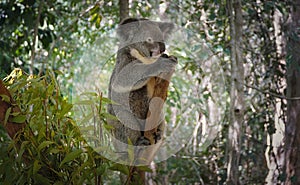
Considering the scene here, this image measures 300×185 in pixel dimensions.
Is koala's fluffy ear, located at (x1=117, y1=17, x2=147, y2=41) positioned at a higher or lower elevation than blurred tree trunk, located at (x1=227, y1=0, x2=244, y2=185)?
higher

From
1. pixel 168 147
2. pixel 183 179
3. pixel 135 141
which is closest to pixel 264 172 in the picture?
pixel 183 179

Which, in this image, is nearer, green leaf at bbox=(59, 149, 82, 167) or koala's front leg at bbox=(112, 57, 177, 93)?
green leaf at bbox=(59, 149, 82, 167)

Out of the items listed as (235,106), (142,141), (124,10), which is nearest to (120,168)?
(142,141)

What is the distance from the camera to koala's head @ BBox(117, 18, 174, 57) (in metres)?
1.85

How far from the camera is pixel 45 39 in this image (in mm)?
3131

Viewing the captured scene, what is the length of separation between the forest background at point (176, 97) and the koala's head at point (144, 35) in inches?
5.0

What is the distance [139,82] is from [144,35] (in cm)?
20

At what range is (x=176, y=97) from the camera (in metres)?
2.89

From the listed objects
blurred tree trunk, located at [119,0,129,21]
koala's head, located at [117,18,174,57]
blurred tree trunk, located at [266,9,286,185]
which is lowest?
blurred tree trunk, located at [266,9,286,185]

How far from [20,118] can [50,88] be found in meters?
0.13

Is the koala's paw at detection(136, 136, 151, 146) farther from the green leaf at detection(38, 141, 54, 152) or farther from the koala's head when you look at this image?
the green leaf at detection(38, 141, 54, 152)

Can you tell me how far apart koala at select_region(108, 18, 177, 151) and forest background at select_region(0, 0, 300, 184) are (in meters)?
0.08

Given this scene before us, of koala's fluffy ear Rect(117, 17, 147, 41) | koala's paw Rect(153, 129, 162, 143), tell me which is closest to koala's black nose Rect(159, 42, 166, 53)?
koala's fluffy ear Rect(117, 17, 147, 41)

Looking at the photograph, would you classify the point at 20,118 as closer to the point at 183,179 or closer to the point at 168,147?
the point at 168,147
